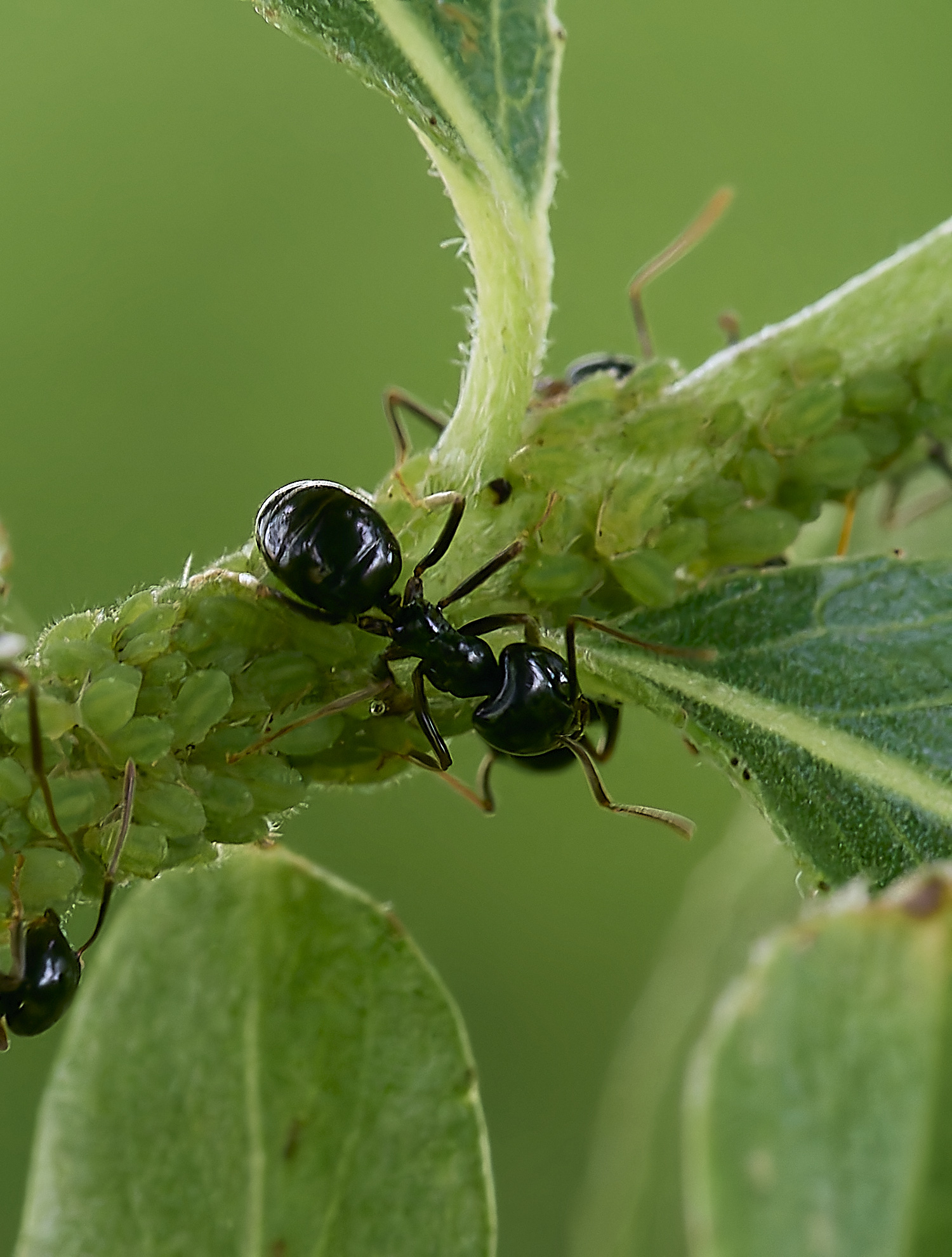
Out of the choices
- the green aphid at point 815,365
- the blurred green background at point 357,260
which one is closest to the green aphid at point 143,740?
the green aphid at point 815,365

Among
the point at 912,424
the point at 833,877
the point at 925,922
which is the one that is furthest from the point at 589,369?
the point at 925,922

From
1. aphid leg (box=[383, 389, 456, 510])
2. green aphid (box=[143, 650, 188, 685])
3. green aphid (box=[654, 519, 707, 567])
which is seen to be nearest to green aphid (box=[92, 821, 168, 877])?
green aphid (box=[143, 650, 188, 685])

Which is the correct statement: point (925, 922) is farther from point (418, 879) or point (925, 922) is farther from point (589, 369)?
point (418, 879)

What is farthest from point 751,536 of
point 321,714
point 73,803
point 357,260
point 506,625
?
point 357,260

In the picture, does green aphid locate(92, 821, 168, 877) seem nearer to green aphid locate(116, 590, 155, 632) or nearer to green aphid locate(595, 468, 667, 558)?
green aphid locate(116, 590, 155, 632)

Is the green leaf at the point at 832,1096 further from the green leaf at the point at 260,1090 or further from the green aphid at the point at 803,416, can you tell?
the green aphid at the point at 803,416

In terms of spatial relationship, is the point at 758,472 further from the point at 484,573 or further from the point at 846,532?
the point at 846,532
